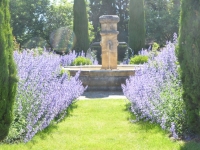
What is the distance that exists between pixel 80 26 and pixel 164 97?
1532 cm

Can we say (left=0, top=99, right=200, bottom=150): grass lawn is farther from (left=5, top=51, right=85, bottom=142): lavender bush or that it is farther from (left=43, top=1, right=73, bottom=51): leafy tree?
(left=43, top=1, right=73, bottom=51): leafy tree

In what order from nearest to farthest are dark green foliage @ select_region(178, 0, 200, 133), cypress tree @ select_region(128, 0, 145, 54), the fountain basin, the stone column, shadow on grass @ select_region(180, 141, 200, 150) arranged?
shadow on grass @ select_region(180, 141, 200, 150) < dark green foliage @ select_region(178, 0, 200, 133) < the fountain basin < the stone column < cypress tree @ select_region(128, 0, 145, 54)

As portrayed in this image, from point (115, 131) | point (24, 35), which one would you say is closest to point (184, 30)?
point (115, 131)

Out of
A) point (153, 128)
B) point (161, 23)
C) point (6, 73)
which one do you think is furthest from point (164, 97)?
point (161, 23)

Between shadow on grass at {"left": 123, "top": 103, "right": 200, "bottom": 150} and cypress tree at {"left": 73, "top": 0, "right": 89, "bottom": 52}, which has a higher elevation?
cypress tree at {"left": 73, "top": 0, "right": 89, "bottom": 52}

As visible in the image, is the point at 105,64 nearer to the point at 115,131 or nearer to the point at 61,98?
the point at 61,98

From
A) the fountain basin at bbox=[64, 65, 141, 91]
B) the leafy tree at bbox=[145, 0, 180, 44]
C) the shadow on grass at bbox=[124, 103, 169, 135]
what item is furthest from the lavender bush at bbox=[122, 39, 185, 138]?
the leafy tree at bbox=[145, 0, 180, 44]

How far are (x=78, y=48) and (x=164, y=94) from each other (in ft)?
48.6

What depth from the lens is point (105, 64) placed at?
31.7 feet

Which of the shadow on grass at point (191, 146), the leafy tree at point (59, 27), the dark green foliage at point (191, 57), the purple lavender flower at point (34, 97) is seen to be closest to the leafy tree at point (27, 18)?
the leafy tree at point (59, 27)

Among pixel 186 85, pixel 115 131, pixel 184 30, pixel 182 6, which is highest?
pixel 182 6

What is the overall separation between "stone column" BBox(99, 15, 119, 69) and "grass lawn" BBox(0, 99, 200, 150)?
167 inches

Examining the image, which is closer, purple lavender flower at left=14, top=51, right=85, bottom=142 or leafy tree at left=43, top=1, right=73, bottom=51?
purple lavender flower at left=14, top=51, right=85, bottom=142

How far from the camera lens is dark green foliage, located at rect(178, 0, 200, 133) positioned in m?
3.35
